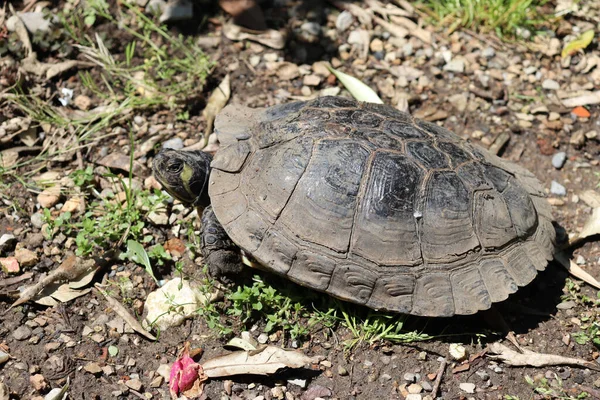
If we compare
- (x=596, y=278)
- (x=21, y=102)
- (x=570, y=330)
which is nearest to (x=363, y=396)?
(x=570, y=330)

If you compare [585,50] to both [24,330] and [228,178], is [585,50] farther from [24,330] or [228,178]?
[24,330]

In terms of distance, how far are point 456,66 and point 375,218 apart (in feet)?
9.65

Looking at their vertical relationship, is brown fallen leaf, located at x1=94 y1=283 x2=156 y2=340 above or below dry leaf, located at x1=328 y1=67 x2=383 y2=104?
below

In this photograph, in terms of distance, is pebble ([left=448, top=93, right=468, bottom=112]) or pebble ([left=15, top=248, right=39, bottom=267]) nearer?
pebble ([left=15, top=248, right=39, bottom=267])

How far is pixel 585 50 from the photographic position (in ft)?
21.0

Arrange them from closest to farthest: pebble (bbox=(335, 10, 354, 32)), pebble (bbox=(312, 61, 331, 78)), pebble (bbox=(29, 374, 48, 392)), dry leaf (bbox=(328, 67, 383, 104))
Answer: pebble (bbox=(29, 374, 48, 392)), dry leaf (bbox=(328, 67, 383, 104)), pebble (bbox=(312, 61, 331, 78)), pebble (bbox=(335, 10, 354, 32))

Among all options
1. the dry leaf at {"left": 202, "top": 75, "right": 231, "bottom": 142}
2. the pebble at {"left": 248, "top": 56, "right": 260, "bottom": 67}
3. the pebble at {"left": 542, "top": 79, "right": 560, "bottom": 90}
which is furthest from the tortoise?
the pebble at {"left": 542, "top": 79, "right": 560, "bottom": 90}

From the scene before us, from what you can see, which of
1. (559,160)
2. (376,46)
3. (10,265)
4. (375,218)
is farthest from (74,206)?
(559,160)

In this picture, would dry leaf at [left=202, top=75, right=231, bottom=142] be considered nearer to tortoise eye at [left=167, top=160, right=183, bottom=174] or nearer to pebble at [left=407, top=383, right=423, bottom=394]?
tortoise eye at [left=167, top=160, right=183, bottom=174]

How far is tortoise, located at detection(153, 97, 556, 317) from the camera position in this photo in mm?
4070

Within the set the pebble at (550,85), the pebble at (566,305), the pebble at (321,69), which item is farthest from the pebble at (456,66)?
the pebble at (566,305)

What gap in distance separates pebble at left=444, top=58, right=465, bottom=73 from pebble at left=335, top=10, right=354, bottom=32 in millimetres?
1219

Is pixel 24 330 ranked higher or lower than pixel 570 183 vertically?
lower

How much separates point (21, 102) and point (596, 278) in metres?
5.39
